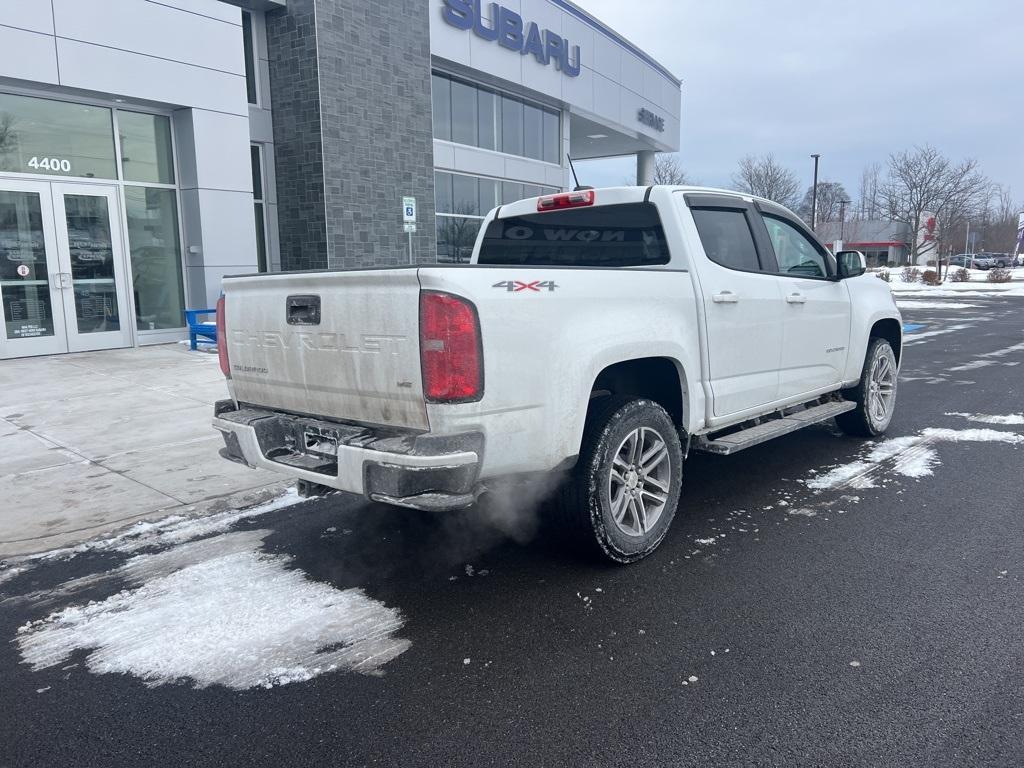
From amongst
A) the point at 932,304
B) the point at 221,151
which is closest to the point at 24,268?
Result: the point at 221,151

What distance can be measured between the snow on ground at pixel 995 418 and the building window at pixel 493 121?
1500 cm

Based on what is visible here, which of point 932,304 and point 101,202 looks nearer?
point 101,202

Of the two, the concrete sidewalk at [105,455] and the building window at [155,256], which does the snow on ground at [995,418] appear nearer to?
the concrete sidewalk at [105,455]

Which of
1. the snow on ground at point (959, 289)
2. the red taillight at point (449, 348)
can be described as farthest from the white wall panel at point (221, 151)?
the snow on ground at point (959, 289)

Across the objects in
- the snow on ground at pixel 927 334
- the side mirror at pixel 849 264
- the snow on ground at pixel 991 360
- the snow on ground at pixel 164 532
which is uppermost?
the side mirror at pixel 849 264

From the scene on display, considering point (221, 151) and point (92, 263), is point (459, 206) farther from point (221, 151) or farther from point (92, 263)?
point (92, 263)

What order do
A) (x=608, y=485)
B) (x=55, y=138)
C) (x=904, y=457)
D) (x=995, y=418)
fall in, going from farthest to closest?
1. (x=55, y=138)
2. (x=995, y=418)
3. (x=904, y=457)
4. (x=608, y=485)

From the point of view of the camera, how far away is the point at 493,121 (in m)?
21.7

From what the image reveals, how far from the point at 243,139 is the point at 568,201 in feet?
35.2

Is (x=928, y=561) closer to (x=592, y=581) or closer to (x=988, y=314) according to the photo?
(x=592, y=581)

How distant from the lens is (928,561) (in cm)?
408

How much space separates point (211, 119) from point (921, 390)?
1182 centimetres

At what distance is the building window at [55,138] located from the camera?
11.3 meters

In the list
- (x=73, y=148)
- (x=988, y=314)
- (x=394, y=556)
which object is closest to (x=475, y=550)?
(x=394, y=556)
